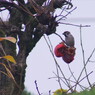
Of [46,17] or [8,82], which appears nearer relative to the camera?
[46,17]

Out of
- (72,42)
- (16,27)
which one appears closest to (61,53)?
(72,42)

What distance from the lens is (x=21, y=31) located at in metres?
2.81

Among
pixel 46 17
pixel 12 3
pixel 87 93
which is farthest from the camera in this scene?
pixel 12 3

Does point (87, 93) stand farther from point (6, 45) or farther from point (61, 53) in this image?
point (6, 45)

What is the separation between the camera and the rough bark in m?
2.59

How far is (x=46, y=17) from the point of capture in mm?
2463

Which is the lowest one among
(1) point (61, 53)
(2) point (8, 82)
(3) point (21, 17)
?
(2) point (8, 82)

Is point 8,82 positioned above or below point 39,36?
below

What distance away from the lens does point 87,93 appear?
203 centimetres

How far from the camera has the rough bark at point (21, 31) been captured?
2.59 meters

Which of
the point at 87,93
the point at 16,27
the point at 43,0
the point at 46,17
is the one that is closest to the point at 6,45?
the point at 16,27

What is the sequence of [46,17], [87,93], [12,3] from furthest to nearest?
[12,3] < [46,17] < [87,93]

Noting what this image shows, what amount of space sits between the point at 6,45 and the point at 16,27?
0.58ft

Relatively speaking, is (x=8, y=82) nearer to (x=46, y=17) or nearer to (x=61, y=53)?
(x=61, y=53)
